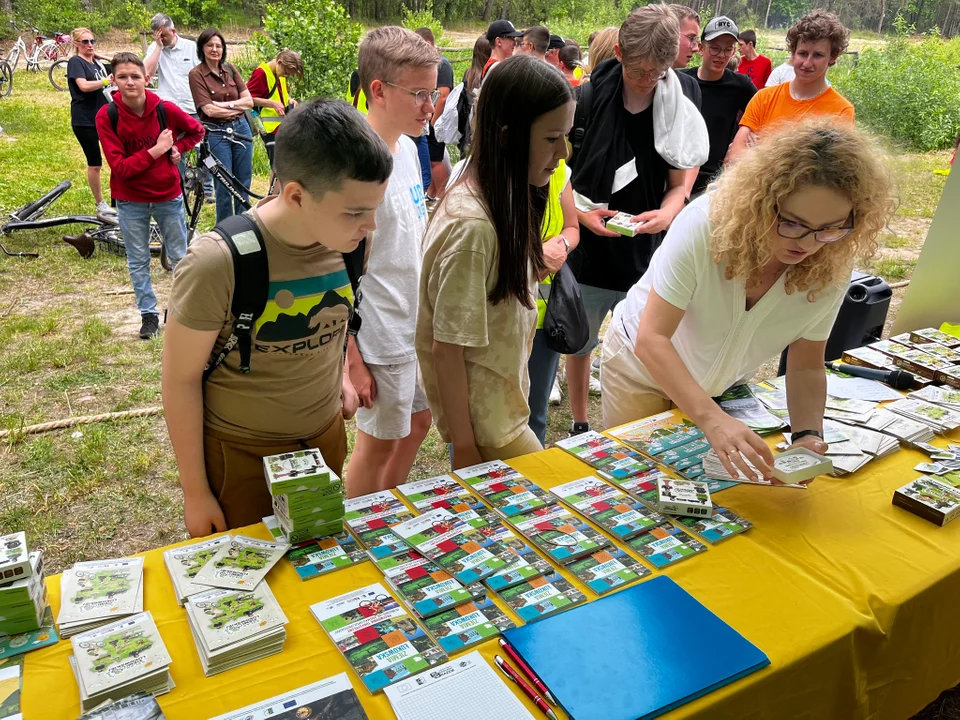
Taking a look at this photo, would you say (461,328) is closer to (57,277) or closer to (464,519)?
(464,519)

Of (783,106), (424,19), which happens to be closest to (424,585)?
(783,106)

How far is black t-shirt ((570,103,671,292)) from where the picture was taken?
279 cm

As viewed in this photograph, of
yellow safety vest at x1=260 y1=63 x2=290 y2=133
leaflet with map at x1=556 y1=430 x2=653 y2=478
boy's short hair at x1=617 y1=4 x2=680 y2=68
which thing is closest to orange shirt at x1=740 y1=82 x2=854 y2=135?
boy's short hair at x1=617 y1=4 x2=680 y2=68

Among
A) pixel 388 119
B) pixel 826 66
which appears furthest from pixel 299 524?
pixel 826 66

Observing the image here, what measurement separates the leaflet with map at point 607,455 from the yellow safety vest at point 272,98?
5.62m

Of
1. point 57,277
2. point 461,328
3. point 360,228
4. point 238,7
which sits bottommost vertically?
point 57,277

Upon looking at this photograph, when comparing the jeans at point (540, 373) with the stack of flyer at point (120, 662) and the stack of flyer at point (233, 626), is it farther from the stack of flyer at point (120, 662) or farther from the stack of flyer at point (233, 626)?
the stack of flyer at point (120, 662)

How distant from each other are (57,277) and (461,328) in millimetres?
5011

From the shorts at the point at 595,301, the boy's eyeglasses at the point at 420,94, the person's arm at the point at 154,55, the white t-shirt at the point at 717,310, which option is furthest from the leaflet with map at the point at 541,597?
the person's arm at the point at 154,55

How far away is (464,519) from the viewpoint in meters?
1.43

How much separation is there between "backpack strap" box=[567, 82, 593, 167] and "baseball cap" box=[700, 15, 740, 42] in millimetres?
1572

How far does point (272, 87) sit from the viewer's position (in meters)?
6.45

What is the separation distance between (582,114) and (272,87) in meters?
4.58

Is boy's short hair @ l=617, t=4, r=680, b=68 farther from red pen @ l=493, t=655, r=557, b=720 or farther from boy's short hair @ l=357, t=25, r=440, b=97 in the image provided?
red pen @ l=493, t=655, r=557, b=720
